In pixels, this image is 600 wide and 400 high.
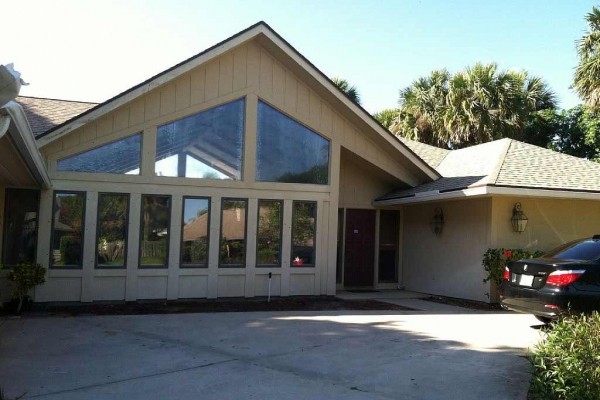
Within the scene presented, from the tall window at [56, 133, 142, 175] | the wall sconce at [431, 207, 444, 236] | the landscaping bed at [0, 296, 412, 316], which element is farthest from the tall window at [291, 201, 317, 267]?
the tall window at [56, 133, 142, 175]

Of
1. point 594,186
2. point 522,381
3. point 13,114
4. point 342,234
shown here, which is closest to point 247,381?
point 522,381

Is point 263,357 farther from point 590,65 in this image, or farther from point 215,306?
point 590,65

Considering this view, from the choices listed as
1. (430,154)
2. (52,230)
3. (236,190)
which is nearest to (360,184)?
(430,154)

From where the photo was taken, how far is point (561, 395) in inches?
178

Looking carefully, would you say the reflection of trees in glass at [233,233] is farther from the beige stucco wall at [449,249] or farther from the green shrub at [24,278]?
the beige stucco wall at [449,249]

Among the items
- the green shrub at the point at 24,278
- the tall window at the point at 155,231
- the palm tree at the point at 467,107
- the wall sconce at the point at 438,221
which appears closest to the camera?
the green shrub at the point at 24,278

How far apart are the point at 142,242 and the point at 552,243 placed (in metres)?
9.34

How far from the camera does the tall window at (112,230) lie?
10688 millimetres

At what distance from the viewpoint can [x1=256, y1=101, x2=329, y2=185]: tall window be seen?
1205cm

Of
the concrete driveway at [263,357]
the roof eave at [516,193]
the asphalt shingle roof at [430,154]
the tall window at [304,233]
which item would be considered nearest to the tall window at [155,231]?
the concrete driveway at [263,357]

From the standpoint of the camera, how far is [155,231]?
11055 millimetres

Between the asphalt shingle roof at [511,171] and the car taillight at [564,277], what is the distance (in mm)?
3629

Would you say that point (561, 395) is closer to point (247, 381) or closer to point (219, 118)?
point (247, 381)

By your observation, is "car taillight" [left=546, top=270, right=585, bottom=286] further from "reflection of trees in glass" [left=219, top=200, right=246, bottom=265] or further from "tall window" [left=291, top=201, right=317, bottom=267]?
"reflection of trees in glass" [left=219, top=200, right=246, bottom=265]
